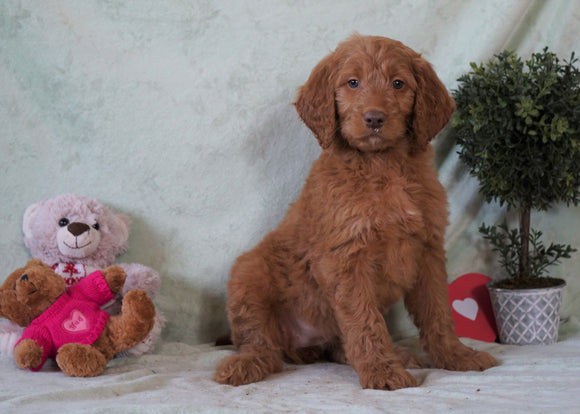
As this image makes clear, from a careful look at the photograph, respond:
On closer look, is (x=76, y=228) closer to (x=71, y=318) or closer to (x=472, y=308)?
(x=71, y=318)

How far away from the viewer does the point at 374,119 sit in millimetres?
2436

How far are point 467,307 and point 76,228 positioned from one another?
7.23ft

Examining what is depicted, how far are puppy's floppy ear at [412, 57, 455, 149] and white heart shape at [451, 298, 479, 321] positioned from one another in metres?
1.19

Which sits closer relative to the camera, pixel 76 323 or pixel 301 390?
pixel 301 390

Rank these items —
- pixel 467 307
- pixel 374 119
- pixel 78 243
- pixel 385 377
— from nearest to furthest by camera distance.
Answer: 1. pixel 385 377
2. pixel 374 119
3. pixel 78 243
4. pixel 467 307

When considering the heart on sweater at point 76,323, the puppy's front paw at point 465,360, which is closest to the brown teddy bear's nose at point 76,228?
the heart on sweater at point 76,323

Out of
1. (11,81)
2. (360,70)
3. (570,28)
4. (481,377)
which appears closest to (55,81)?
(11,81)

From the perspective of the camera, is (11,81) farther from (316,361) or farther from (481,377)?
(481,377)

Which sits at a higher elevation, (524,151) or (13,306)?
(524,151)

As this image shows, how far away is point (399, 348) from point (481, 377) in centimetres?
56

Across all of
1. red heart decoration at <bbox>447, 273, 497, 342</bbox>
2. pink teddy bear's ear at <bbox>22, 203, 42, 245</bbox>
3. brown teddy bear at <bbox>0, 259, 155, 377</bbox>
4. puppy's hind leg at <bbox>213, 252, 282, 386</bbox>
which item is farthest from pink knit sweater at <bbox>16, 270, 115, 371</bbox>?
red heart decoration at <bbox>447, 273, 497, 342</bbox>

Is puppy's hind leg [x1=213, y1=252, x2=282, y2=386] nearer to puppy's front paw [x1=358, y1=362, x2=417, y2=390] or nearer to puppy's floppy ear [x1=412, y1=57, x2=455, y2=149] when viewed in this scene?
puppy's front paw [x1=358, y1=362, x2=417, y2=390]

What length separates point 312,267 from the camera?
268 cm

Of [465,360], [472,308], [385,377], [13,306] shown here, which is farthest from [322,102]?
[13,306]
